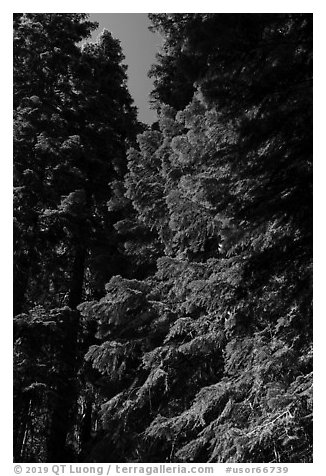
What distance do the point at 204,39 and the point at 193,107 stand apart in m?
1.66

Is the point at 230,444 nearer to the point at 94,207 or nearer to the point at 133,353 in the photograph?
the point at 133,353

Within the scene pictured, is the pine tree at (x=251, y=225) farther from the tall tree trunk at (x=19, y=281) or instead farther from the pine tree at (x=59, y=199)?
the tall tree trunk at (x=19, y=281)

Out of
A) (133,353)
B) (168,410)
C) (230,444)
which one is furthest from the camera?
(133,353)

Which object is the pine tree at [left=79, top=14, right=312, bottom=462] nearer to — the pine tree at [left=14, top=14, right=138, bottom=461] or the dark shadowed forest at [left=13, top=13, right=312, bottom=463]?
the dark shadowed forest at [left=13, top=13, right=312, bottom=463]

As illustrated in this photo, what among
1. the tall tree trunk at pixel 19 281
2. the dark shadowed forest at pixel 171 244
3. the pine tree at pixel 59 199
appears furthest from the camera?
the tall tree trunk at pixel 19 281

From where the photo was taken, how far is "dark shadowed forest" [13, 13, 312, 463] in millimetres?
5094

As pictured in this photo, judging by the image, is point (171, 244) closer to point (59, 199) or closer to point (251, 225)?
point (251, 225)

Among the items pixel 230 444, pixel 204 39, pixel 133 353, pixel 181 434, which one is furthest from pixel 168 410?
pixel 204 39

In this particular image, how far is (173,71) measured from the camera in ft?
40.5

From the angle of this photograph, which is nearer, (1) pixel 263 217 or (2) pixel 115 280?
(1) pixel 263 217

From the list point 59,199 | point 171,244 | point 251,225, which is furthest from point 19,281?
point 251,225

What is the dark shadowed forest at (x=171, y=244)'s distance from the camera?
5.09 meters

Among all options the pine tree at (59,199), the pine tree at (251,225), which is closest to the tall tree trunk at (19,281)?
the pine tree at (59,199)

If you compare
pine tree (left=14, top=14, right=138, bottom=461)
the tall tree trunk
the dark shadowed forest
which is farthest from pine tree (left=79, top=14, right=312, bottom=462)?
the tall tree trunk
